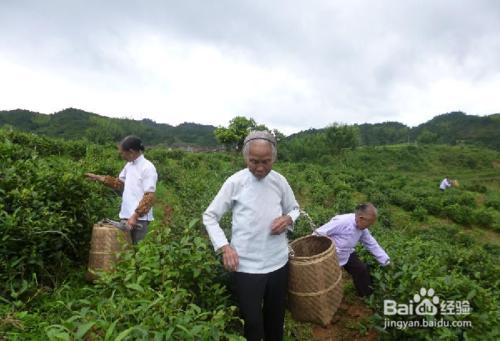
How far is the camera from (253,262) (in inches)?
86.7

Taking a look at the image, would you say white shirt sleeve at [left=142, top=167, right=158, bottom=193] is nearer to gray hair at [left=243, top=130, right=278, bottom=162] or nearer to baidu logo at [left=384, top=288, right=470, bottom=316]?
gray hair at [left=243, top=130, right=278, bottom=162]

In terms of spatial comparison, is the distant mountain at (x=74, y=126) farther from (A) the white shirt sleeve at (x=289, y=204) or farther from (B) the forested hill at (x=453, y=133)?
(A) the white shirt sleeve at (x=289, y=204)

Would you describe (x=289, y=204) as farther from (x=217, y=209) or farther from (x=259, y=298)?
(x=259, y=298)

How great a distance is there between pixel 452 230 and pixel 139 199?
1375 centimetres

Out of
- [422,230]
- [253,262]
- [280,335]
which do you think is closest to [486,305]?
[280,335]

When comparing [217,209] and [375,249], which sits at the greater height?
[217,209]

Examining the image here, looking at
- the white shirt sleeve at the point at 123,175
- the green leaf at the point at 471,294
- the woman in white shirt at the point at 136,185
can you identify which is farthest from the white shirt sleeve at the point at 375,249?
the white shirt sleeve at the point at 123,175

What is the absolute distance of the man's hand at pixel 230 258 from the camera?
213 centimetres

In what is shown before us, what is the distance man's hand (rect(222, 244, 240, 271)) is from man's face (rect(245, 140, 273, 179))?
507 millimetres

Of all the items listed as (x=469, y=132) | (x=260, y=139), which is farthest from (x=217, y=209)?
(x=469, y=132)

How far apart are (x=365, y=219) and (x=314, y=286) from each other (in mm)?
1017

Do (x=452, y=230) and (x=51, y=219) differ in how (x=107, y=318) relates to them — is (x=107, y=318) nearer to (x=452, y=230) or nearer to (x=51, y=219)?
(x=51, y=219)

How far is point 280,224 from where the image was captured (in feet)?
7.30

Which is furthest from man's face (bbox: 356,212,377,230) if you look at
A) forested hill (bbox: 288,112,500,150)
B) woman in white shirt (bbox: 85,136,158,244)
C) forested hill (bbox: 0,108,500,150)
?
forested hill (bbox: 288,112,500,150)
